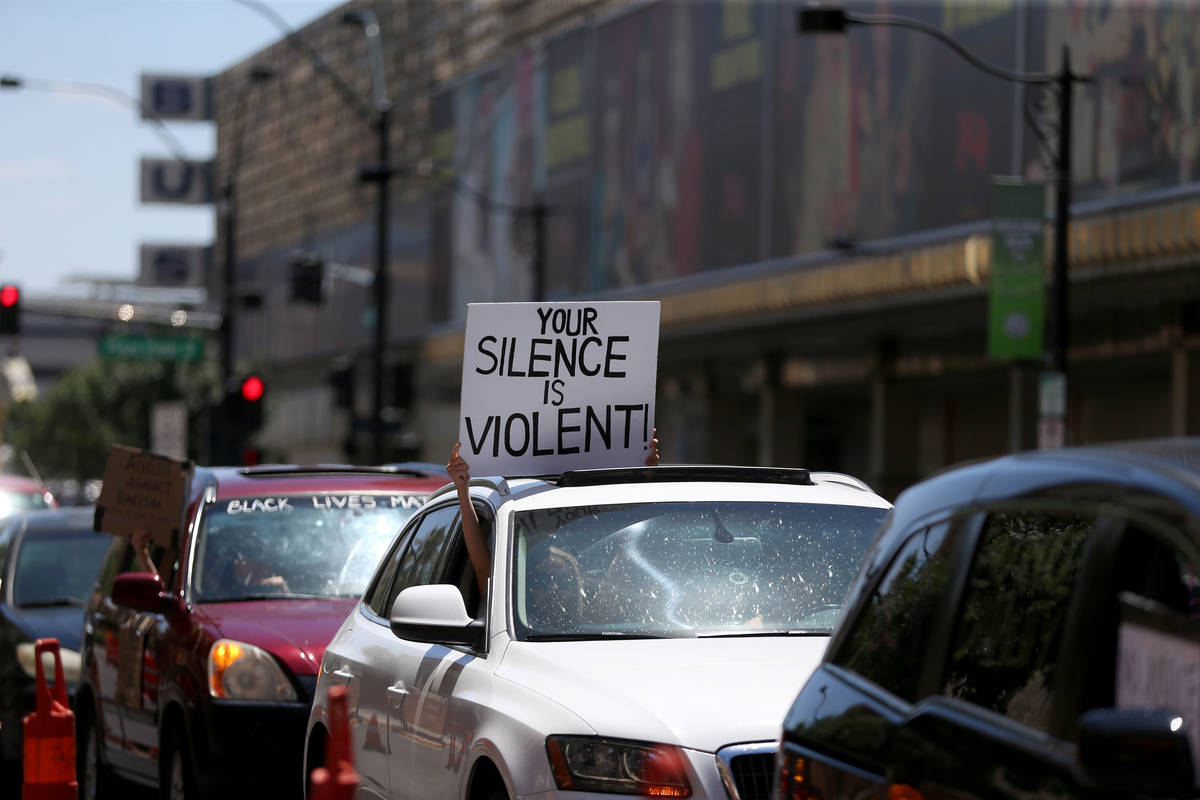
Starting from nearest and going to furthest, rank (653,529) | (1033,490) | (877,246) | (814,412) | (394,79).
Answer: (1033,490) < (653,529) < (877,246) < (814,412) < (394,79)

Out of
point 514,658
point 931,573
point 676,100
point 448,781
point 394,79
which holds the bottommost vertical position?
point 448,781

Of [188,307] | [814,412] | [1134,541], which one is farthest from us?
[188,307]

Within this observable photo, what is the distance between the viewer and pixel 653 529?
6879mm

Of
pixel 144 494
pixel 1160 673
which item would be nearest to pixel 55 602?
pixel 144 494

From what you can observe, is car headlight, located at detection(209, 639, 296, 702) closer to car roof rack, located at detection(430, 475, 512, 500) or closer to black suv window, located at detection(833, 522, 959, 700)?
car roof rack, located at detection(430, 475, 512, 500)

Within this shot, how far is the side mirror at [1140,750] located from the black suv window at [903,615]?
0.99 metres

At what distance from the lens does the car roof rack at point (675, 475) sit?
7.15m

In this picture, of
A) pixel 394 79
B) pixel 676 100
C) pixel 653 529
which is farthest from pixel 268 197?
pixel 653 529

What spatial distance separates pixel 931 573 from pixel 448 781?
2.73 m

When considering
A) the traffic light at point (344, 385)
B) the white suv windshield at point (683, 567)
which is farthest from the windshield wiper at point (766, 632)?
the traffic light at point (344, 385)

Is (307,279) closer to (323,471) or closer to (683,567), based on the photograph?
(323,471)

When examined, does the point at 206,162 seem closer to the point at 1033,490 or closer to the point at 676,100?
the point at 676,100

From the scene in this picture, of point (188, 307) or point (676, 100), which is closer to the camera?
point (676, 100)

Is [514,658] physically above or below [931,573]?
below
